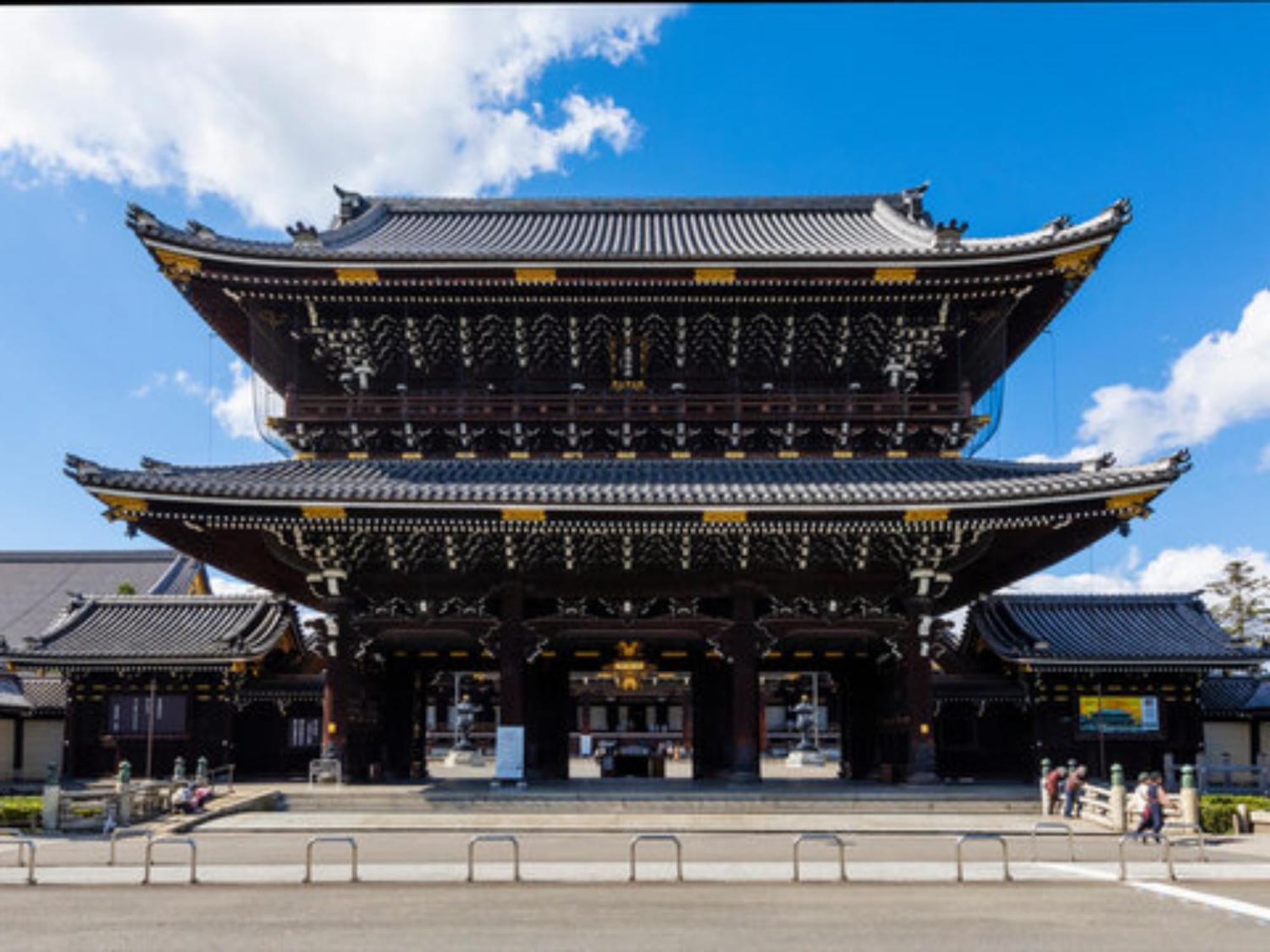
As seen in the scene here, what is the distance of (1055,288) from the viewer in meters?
26.0

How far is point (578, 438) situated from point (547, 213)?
36.0 ft

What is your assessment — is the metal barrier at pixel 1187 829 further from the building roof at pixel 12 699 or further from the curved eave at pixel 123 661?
the building roof at pixel 12 699

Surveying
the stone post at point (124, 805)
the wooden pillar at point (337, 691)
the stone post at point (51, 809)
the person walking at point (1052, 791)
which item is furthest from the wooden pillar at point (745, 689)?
the stone post at point (51, 809)

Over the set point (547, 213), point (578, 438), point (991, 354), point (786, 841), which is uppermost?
point (547, 213)

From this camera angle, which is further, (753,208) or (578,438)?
(753,208)

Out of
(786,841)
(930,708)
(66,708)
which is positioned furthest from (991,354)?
(66,708)

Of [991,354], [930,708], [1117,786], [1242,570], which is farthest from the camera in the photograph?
[1242,570]

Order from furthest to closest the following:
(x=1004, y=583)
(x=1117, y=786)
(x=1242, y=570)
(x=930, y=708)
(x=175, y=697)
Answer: (x=1242, y=570)
(x=175, y=697)
(x=1004, y=583)
(x=930, y=708)
(x=1117, y=786)

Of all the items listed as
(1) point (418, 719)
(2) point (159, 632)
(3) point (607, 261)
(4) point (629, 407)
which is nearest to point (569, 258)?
(3) point (607, 261)

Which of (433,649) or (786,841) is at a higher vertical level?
(433,649)

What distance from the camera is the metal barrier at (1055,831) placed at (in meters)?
18.0

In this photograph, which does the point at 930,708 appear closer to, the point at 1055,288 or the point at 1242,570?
the point at 1055,288

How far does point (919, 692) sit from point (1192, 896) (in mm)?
10373

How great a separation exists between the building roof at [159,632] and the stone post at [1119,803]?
2371 cm
